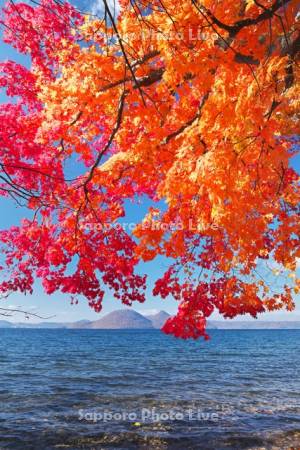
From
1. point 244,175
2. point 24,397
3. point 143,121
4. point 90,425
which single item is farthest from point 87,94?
point 24,397

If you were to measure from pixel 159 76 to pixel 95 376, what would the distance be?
79.7ft

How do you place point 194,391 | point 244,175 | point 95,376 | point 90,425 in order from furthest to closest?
point 95,376
point 194,391
point 90,425
point 244,175

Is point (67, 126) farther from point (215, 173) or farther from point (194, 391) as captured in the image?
point (194, 391)

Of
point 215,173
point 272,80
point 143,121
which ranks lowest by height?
point 215,173

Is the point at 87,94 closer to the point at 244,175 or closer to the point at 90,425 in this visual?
the point at 244,175

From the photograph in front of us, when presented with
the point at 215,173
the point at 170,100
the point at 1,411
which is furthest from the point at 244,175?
the point at 1,411

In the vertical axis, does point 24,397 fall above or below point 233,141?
below

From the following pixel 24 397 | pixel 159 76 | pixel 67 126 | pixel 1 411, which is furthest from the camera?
pixel 24 397

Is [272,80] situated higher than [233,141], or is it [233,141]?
[272,80]

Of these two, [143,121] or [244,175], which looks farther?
[143,121]

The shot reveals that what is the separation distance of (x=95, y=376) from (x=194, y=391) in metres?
9.28

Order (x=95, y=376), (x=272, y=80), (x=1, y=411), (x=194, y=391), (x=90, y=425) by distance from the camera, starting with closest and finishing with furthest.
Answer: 1. (x=272, y=80)
2. (x=90, y=425)
3. (x=1, y=411)
4. (x=194, y=391)
5. (x=95, y=376)

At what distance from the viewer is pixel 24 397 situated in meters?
17.5

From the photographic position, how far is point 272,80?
4.86m
